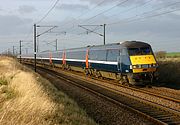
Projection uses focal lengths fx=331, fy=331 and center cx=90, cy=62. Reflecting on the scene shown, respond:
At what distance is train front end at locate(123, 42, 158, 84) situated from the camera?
2111 cm

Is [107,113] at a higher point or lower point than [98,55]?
lower

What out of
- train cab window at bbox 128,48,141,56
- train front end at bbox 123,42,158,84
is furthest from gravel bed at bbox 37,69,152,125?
train cab window at bbox 128,48,141,56

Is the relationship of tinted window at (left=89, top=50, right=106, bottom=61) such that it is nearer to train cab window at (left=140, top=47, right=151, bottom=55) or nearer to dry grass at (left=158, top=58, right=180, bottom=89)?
train cab window at (left=140, top=47, right=151, bottom=55)

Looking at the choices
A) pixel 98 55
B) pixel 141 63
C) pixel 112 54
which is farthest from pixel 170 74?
pixel 98 55

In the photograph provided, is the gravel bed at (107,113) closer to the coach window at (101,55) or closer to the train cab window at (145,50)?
A: the train cab window at (145,50)

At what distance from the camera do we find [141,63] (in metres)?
21.4

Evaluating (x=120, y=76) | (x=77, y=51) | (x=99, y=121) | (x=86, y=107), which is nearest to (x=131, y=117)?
(x=99, y=121)

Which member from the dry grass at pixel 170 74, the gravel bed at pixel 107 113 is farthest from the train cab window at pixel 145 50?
the gravel bed at pixel 107 113

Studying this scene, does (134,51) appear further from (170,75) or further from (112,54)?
(170,75)

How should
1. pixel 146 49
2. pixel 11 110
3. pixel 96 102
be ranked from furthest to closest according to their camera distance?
1. pixel 146 49
2. pixel 96 102
3. pixel 11 110

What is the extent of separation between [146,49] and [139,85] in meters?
2.54

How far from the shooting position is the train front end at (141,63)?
21.1 m

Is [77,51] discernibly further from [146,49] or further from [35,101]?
[35,101]

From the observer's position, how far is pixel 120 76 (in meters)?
22.8
